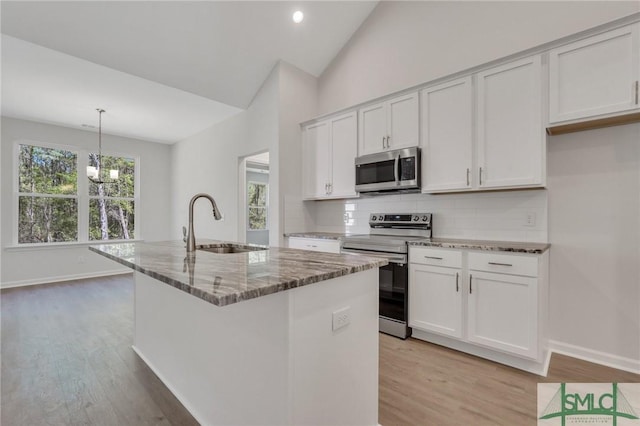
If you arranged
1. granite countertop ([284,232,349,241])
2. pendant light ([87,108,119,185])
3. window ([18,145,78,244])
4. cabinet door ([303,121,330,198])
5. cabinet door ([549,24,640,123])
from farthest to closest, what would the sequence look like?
window ([18,145,78,244]), pendant light ([87,108,119,185]), cabinet door ([303,121,330,198]), granite countertop ([284,232,349,241]), cabinet door ([549,24,640,123])

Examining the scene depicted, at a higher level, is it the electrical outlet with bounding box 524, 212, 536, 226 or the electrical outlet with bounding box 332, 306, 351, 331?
the electrical outlet with bounding box 524, 212, 536, 226

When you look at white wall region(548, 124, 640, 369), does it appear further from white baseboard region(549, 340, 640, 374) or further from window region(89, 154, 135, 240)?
window region(89, 154, 135, 240)

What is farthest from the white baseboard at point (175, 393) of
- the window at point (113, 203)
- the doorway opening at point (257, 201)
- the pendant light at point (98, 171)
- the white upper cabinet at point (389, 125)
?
the window at point (113, 203)

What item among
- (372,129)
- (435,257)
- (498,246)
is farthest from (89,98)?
(498,246)

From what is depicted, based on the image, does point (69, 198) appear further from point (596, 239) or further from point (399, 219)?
point (596, 239)

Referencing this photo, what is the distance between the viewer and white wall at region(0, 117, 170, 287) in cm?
481

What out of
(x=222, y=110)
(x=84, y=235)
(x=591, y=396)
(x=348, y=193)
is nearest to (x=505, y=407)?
(x=591, y=396)

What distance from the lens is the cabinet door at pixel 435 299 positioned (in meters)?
2.49

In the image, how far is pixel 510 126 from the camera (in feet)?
7.95

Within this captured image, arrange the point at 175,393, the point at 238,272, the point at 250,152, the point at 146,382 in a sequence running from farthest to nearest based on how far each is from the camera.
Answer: the point at 250,152
the point at 146,382
the point at 175,393
the point at 238,272

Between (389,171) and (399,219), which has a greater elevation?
(389,171)

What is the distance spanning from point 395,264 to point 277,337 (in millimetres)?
1884

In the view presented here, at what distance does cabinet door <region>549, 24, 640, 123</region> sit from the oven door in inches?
64.3

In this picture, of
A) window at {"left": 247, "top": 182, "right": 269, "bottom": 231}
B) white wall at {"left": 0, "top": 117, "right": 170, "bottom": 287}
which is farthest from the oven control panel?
white wall at {"left": 0, "top": 117, "right": 170, "bottom": 287}
